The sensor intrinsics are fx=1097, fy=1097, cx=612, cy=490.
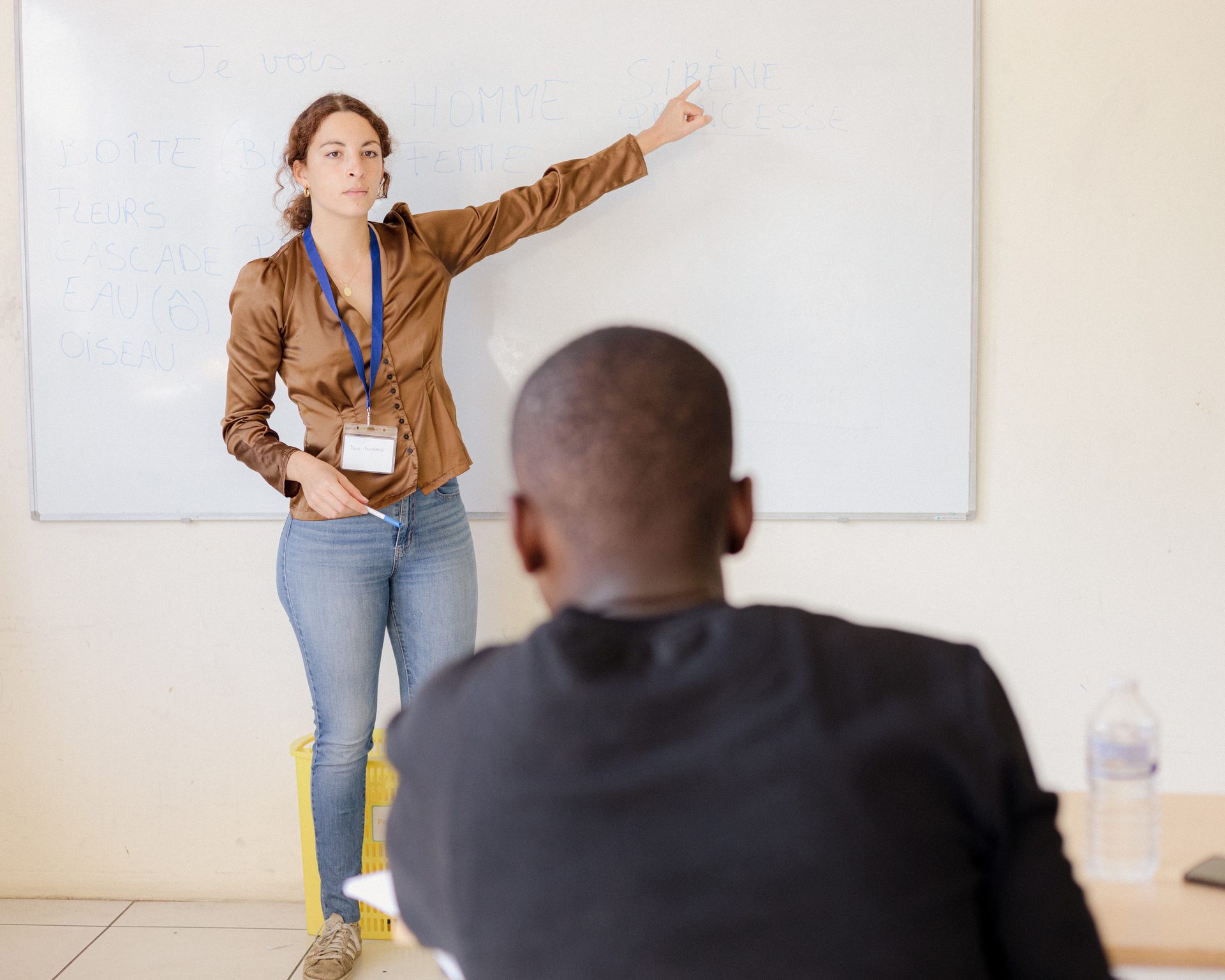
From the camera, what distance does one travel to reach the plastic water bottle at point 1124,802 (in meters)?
1.12

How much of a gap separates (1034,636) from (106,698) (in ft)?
7.84

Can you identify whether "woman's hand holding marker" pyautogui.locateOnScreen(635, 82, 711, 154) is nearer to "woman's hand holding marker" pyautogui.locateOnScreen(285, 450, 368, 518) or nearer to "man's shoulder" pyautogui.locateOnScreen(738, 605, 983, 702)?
"woman's hand holding marker" pyautogui.locateOnScreen(285, 450, 368, 518)

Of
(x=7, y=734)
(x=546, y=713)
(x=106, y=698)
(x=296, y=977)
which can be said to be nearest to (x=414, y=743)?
(x=546, y=713)

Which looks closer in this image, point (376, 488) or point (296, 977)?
point (376, 488)

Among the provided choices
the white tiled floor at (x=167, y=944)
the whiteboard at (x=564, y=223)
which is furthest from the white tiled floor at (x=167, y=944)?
the whiteboard at (x=564, y=223)

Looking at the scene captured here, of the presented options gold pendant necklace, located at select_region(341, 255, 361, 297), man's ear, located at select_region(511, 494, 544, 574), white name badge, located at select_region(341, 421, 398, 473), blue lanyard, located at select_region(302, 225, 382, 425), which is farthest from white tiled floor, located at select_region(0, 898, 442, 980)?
man's ear, located at select_region(511, 494, 544, 574)

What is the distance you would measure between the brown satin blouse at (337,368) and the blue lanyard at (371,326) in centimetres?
1

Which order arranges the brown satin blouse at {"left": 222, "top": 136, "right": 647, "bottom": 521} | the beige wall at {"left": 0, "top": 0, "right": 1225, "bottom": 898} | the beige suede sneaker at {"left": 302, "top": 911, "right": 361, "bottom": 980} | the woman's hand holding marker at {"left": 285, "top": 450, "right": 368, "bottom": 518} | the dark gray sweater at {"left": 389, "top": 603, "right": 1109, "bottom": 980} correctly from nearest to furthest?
the dark gray sweater at {"left": 389, "top": 603, "right": 1109, "bottom": 980} < the woman's hand holding marker at {"left": 285, "top": 450, "right": 368, "bottom": 518} < the brown satin blouse at {"left": 222, "top": 136, "right": 647, "bottom": 521} < the beige suede sneaker at {"left": 302, "top": 911, "right": 361, "bottom": 980} < the beige wall at {"left": 0, "top": 0, "right": 1225, "bottom": 898}

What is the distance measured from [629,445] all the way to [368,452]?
62.3 inches

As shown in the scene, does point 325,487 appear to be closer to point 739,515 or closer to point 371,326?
point 371,326

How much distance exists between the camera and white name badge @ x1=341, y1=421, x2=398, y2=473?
2291 mm

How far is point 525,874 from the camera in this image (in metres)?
0.69

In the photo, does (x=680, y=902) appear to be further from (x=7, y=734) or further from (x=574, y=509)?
(x=7, y=734)

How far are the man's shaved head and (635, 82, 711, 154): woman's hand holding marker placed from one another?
183cm
